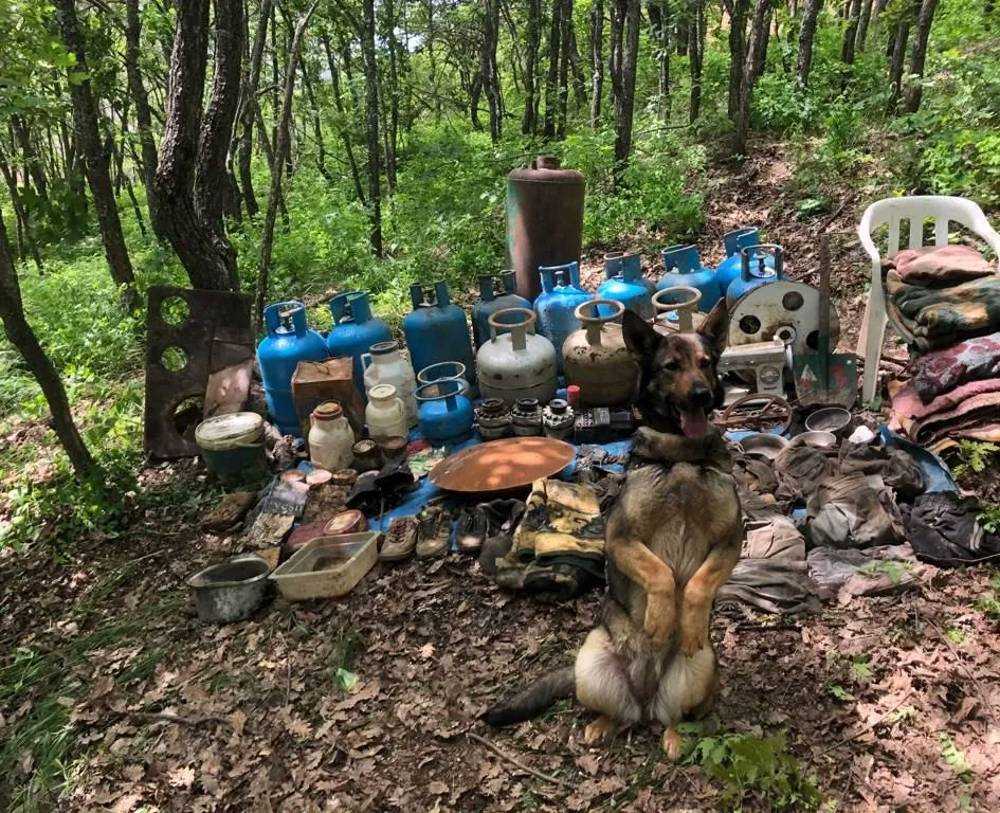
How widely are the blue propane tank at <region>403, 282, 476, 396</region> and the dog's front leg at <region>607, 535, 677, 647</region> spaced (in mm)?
4206

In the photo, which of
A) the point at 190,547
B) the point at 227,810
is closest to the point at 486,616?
the point at 227,810

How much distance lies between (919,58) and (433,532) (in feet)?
33.3

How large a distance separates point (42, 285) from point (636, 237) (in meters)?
12.4

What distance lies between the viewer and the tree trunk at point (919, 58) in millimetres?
9281

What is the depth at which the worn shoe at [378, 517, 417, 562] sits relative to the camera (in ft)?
14.9

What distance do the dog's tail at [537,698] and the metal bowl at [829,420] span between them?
3.06 m

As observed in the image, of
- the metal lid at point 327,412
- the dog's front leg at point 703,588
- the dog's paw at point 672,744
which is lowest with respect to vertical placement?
the dog's paw at point 672,744

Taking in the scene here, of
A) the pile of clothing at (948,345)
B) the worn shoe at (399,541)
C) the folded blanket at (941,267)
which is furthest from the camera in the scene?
the folded blanket at (941,267)

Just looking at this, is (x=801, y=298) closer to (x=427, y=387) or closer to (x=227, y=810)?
(x=427, y=387)

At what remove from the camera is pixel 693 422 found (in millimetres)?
2559

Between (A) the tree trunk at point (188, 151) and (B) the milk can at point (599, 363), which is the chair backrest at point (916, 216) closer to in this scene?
(B) the milk can at point (599, 363)

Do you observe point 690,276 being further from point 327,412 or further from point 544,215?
point 327,412

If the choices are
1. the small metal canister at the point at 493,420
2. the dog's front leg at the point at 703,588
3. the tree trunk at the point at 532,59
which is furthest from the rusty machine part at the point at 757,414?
the tree trunk at the point at 532,59

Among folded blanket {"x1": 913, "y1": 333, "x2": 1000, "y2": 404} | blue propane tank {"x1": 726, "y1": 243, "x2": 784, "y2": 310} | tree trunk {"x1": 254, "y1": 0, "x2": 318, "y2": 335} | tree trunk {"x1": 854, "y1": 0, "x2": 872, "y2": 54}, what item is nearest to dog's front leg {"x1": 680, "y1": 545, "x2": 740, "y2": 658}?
folded blanket {"x1": 913, "y1": 333, "x2": 1000, "y2": 404}
